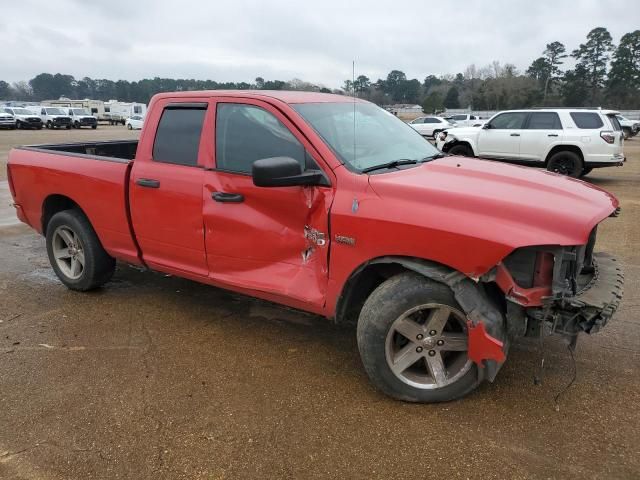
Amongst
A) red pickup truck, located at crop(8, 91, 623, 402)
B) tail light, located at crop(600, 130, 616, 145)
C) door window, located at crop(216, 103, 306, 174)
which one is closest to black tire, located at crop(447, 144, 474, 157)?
tail light, located at crop(600, 130, 616, 145)

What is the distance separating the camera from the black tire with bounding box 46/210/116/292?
4.73 m

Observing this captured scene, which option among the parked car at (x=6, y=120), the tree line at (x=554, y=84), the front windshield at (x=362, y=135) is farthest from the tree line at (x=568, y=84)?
the front windshield at (x=362, y=135)

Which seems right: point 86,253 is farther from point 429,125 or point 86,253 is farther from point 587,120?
point 429,125

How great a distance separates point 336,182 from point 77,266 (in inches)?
124

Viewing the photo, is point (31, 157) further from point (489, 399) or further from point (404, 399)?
point (489, 399)

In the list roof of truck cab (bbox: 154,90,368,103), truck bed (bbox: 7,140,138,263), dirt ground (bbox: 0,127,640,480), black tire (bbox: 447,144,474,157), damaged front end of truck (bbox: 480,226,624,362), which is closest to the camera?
dirt ground (bbox: 0,127,640,480)

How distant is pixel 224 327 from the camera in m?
4.20

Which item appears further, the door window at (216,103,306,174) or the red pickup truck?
the door window at (216,103,306,174)

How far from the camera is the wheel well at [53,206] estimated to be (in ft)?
16.4

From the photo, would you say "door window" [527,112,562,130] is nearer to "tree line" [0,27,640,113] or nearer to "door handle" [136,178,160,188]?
"door handle" [136,178,160,188]

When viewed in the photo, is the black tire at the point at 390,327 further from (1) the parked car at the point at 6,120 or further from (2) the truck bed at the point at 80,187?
(1) the parked car at the point at 6,120

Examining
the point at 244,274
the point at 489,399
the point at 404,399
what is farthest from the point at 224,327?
the point at 489,399

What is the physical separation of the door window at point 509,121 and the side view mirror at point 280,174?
437 inches

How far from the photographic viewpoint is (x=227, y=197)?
3605 mm
